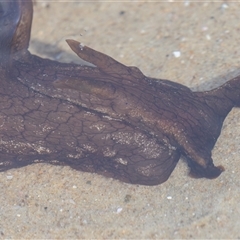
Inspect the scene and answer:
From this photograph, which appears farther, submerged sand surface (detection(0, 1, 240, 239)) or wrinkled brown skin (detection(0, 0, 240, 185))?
submerged sand surface (detection(0, 1, 240, 239))

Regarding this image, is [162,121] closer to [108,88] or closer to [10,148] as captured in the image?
[108,88]

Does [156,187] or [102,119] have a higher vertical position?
[102,119]

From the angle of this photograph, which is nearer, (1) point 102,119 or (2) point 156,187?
(1) point 102,119

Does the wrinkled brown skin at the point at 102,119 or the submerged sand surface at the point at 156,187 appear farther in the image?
the submerged sand surface at the point at 156,187

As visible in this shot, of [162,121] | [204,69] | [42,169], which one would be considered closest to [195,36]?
[204,69]
